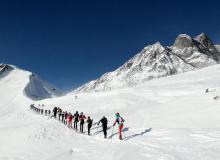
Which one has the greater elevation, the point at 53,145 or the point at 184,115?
the point at 184,115

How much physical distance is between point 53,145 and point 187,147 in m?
8.45

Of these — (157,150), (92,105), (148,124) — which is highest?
(92,105)

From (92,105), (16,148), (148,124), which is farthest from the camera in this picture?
(92,105)

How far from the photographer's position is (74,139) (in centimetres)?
2141

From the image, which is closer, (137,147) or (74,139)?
(137,147)

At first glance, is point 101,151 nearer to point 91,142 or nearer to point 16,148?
point 91,142

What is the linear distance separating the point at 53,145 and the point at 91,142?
103 inches

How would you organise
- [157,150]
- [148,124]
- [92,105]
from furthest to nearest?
1. [92,105]
2. [148,124]
3. [157,150]

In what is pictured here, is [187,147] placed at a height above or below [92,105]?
below

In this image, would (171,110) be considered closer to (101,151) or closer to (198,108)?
(198,108)

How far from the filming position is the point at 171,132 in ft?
68.4

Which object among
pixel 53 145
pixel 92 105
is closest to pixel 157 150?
pixel 53 145

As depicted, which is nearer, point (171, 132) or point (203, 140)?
point (203, 140)

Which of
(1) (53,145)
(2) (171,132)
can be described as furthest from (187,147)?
(1) (53,145)
